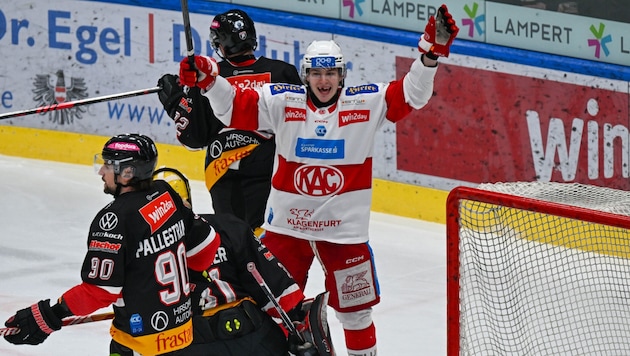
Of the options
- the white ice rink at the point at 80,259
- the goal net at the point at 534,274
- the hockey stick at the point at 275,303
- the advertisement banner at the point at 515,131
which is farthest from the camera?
the advertisement banner at the point at 515,131

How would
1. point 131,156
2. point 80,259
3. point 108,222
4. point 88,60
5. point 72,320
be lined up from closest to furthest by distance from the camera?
point 108,222 < point 131,156 < point 72,320 < point 80,259 < point 88,60

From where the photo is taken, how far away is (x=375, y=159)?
710 cm

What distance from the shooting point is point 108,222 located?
11.0 feet

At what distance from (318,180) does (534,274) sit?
2.65ft

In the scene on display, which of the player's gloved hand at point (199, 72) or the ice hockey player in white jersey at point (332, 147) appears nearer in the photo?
the player's gloved hand at point (199, 72)

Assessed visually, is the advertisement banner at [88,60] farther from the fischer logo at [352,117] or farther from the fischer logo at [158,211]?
the fischer logo at [158,211]

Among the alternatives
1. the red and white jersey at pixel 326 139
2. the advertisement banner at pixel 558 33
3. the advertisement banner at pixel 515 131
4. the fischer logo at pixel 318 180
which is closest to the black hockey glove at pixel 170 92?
the red and white jersey at pixel 326 139

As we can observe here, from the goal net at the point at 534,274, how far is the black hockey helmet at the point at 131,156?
968mm

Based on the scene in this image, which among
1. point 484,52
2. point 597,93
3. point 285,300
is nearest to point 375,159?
point 484,52

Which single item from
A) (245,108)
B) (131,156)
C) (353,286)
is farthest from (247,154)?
(131,156)

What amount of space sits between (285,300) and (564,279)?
3.91 feet

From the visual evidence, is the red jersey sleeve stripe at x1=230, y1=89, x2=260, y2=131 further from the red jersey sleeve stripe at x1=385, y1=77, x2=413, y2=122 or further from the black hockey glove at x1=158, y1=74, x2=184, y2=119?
the red jersey sleeve stripe at x1=385, y1=77, x2=413, y2=122

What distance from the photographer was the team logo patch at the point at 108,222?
11.0ft

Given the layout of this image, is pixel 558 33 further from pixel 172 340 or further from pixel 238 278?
pixel 172 340
